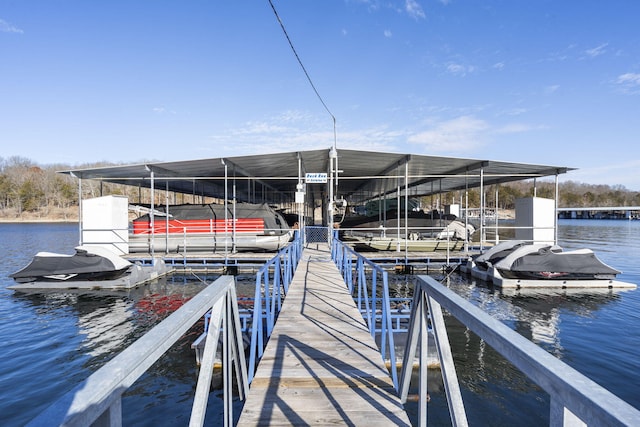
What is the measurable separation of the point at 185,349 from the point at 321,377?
14.4ft

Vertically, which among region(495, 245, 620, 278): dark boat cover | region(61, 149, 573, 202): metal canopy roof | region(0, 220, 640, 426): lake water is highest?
region(61, 149, 573, 202): metal canopy roof

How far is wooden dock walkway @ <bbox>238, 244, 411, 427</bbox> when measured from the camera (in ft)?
9.54

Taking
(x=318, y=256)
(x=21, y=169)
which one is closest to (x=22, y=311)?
(x=318, y=256)

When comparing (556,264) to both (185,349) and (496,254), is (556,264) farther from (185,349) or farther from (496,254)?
(185,349)

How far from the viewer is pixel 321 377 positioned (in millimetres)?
3557

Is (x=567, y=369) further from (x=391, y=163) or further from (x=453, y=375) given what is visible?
(x=391, y=163)

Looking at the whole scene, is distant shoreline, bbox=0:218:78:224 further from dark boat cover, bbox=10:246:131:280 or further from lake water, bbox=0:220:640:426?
lake water, bbox=0:220:640:426

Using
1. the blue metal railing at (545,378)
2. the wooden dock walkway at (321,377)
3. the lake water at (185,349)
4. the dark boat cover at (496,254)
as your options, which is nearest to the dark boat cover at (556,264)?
the dark boat cover at (496,254)

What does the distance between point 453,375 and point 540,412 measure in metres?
4.26

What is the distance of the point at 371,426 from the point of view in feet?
9.02

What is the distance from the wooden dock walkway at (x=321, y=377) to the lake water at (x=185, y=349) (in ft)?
5.02

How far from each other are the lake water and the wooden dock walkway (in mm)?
1530

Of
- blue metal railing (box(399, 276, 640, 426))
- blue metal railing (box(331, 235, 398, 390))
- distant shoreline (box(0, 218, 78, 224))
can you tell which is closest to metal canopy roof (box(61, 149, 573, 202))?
blue metal railing (box(331, 235, 398, 390))

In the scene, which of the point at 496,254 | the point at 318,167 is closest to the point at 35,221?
the point at 318,167
